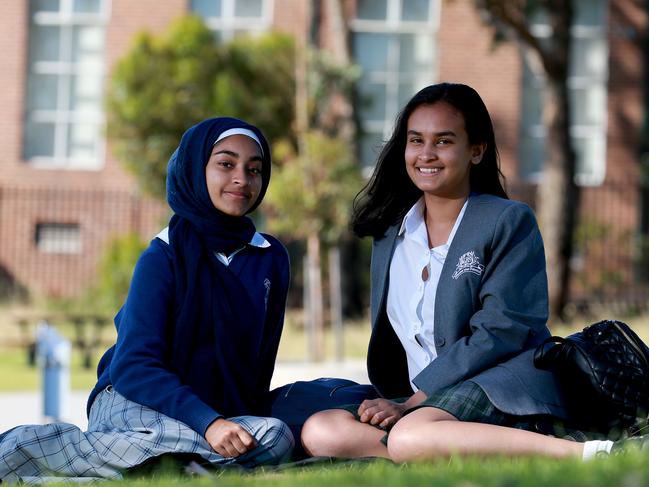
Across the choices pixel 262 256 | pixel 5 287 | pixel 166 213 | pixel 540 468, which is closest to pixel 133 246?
pixel 166 213

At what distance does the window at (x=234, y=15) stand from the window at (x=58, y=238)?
415 centimetres

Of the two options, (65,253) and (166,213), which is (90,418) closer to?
(166,213)

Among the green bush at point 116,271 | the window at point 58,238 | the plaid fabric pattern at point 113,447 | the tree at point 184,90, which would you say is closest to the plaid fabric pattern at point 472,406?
the plaid fabric pattern at point 113,447

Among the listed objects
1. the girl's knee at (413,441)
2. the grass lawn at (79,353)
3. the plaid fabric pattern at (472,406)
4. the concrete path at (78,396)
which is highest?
the plaid fabric pattern at (472,406)

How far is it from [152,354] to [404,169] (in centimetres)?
148

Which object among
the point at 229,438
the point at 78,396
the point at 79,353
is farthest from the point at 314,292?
the point at 229,438

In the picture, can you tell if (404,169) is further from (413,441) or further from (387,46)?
(387,46)

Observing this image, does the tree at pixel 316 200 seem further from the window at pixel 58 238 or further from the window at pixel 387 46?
the window at pixel 58 238

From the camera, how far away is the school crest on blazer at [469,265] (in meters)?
5.36

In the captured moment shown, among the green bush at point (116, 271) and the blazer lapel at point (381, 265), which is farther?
the green bush at point (116, 271)

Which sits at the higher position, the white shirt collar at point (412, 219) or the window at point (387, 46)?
the window at point (387, 46)

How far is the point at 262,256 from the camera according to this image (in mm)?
5684

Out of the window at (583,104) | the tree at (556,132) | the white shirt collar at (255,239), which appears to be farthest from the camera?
the window at (583,104)

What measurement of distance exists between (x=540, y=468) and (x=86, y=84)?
20.1m
